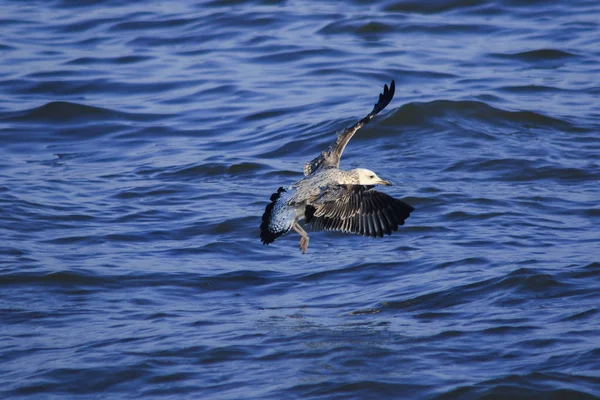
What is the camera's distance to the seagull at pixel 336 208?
7.04 m

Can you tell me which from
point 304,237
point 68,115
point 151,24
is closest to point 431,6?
point 151,24

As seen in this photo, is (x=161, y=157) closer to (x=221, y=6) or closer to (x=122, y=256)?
(x=122, y=256)

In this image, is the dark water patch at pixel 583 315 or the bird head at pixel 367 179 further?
the bird head at pixel 367 179

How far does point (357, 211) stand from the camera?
7145 millimetres

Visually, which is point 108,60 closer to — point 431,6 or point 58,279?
point 431,6

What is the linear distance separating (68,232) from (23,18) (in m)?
9.50

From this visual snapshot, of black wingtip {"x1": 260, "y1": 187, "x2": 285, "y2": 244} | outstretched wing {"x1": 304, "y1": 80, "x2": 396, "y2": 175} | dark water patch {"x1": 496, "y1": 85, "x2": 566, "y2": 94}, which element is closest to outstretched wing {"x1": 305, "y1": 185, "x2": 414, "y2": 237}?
black wingtip {"x1": 260, "y1": 187, "x2": 285, "y2": 244}

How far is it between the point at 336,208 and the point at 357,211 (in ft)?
0.53

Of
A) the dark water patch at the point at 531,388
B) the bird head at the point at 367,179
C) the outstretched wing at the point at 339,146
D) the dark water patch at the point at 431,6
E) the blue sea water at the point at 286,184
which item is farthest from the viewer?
the dark water patch at the point at 431,6

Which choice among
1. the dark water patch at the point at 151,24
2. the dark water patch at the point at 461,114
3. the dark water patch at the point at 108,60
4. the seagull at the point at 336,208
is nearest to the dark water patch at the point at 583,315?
the seagull at the point at 336,208

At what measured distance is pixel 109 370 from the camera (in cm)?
621

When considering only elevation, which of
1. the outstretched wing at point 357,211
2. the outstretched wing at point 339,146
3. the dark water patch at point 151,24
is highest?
the dark water patch at point 151,24

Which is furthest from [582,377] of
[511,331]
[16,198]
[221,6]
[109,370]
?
[221,6]

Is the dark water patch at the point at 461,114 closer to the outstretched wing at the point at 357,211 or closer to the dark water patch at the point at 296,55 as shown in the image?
the dark water patch at the point at 296,55
